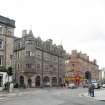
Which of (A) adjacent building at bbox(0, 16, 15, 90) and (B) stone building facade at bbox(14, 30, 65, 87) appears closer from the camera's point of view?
(A) adjacent building at bbox(0, 16, 15, 90)

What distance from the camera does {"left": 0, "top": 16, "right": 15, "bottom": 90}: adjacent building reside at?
65919 mm

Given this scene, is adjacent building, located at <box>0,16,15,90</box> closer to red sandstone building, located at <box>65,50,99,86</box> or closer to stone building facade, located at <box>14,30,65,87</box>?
stone building facade, located at <box>14,30,65,87</box>

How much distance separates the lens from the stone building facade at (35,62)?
89.8m

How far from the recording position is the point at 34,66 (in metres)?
91.0

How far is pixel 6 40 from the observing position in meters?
67.8

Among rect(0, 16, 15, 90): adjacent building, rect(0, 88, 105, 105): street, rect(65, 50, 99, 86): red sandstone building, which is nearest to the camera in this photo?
rect(0, 88, 105, 105): street

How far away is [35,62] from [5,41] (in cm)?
2547

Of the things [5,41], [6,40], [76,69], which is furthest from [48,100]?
[76,69]

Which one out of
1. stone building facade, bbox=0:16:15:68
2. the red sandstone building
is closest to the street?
stone building facade, bbox=0:16:15:68

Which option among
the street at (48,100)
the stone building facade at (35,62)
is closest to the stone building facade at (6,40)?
the stone building facade at (35,62)

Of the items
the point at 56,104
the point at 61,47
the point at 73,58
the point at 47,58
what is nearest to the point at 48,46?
the point at 47,58

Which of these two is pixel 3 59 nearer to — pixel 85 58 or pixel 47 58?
pixel 47 58

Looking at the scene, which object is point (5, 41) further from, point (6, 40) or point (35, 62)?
point (35, 62)

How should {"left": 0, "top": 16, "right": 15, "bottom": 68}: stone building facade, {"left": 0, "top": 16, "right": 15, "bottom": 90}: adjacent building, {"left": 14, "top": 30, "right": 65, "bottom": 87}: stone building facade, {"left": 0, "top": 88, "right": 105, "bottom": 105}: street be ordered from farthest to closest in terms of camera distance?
1. {"left": 14, "top": 30, "right": 65, "bottom": 87}: stone building facade
2. {"left": 0, "top": 16, "right": 15, "bottom": 68}: stone building facade
3. {"left": 0, "top": 16, "right": 15, "bottom": 90}: adjacent building
4. {"left": 0, "top": 88, "right": 105, "bottom": 105}: street
